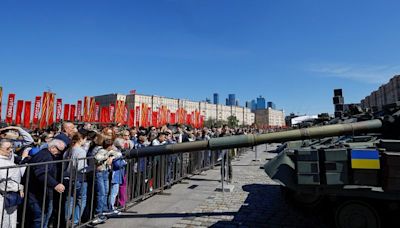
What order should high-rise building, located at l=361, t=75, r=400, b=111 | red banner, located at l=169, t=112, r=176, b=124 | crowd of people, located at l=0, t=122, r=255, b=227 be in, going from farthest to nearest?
high-rise building, located at l=361, t=75, r=400, b=111 < red banner, located at l=169, t=112, r=176, b=124 < crowd of people, located at l=0, t=122, r=255, b=227

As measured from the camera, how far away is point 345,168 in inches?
183

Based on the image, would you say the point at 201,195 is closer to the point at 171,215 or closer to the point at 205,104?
the point at 171,215

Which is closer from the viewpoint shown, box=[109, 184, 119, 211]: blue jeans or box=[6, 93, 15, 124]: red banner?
box=[109, 184, 119, 211]: blue jeans

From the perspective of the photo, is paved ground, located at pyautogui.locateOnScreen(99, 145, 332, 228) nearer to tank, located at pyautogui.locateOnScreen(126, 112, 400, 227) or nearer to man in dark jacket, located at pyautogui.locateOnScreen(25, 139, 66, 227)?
tank, located at pyautogui.locateOnScreen(126, 112, 400, 227)

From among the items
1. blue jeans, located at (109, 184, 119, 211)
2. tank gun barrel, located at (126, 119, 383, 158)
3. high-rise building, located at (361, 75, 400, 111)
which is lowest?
blue jeans, located at (109, 184, 119, 211)

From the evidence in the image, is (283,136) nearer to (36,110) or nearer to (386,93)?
(36,110)

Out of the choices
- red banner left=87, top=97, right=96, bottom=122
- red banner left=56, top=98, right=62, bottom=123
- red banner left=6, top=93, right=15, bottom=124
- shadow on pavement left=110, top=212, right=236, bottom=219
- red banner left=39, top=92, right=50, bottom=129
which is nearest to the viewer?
shadow on pavement left=110, top=212, right=236, bottom=219

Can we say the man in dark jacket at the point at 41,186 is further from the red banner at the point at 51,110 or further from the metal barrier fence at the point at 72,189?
the red banner at the point at 51,110

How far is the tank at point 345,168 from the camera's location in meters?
4.47

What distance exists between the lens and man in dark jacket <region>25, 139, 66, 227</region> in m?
4.40

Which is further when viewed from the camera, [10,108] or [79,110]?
[79,110]

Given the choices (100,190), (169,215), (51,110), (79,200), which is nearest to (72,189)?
(79,200)

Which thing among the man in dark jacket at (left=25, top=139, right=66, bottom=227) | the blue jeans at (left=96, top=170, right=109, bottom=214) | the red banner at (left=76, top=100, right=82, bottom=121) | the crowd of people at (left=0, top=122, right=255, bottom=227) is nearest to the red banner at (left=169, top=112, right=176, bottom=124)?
the red banner at (left=76, top=100, right=82, bottom=121)

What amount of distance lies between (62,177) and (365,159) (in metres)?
4.63
